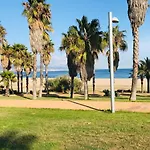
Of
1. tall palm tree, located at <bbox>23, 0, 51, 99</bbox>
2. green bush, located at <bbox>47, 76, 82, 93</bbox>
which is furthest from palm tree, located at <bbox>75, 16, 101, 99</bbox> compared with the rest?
green bush, located at <bbox>47, 76, 82, 93</bbox>

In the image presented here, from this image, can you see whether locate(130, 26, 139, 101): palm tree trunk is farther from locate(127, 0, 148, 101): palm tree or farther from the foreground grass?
the foreground grass

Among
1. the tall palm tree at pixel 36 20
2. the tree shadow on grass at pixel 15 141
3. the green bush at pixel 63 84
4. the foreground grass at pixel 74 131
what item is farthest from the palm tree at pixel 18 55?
Result: the tree shadow on grass at pixel 15 141

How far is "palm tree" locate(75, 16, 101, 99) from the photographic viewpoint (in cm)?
2522

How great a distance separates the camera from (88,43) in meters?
25.3

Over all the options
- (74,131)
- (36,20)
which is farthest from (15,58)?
(74,131)

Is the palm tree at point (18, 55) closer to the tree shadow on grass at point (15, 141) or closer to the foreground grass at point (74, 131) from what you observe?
the foreground grass at point (74, 131)

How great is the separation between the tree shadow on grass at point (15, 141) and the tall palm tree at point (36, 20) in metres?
16.0

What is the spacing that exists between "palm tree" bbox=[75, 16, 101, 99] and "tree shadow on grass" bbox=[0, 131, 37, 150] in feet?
51.6

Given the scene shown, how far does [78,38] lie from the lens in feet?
82.5

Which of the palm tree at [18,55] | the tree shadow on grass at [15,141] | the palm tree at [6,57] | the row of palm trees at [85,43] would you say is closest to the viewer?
the tree shadow on grass at [15,141]

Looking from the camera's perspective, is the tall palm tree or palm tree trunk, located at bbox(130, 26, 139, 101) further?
the tall palm tree

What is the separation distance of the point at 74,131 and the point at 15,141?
202cm

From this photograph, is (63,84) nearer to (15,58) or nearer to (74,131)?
(15,58)

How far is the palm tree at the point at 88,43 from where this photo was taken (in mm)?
25219
